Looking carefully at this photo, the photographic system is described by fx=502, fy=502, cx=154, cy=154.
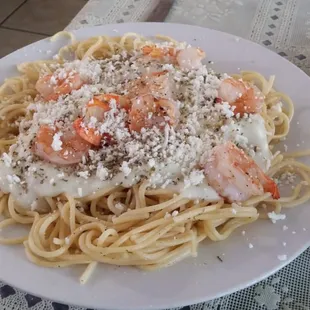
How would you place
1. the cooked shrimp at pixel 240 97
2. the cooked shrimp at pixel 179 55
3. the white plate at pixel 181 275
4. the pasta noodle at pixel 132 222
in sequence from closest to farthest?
the white plate at pixel 181 275 < the pasta noodle at pixel 132 222 < the cooked shrimp at pixel 240 97 < the cooked shrimp at pixel 179 55

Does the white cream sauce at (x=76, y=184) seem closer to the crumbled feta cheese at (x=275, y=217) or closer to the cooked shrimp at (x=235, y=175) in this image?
the cooked shrimp at (x=235, y=175)

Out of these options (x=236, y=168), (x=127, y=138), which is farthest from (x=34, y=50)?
(x=236, y=168)

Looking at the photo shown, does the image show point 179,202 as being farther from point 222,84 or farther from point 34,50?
point 34,50

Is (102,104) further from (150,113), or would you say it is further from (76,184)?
(76,184)

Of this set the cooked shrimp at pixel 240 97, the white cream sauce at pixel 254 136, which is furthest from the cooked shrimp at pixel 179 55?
the white cream sauce at pixel 254 136

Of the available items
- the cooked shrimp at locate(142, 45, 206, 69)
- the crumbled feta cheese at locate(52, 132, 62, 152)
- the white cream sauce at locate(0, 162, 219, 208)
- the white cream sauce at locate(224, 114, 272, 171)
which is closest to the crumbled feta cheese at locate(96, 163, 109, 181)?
the white cream sauce at locate(0, 162, 219, 208)

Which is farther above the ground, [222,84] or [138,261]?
[222,84]

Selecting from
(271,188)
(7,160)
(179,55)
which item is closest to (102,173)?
(7,160)
